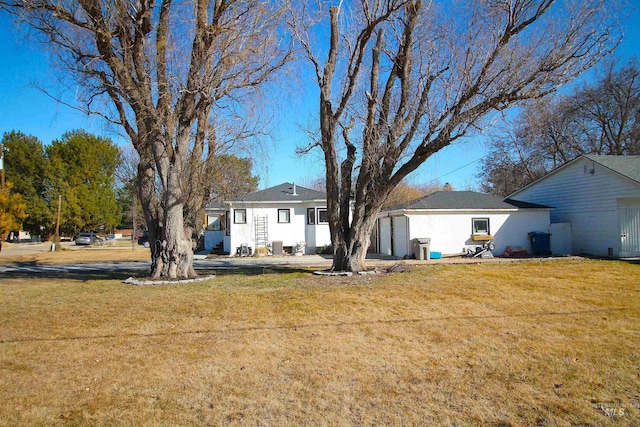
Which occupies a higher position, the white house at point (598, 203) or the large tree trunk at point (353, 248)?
the white house at point (598, 203)

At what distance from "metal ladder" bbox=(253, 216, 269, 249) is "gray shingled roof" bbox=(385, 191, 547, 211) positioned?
762cm

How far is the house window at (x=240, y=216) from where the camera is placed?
2464 centimetres

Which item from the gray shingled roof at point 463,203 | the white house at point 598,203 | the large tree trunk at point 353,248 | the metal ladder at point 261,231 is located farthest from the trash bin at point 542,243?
the metal ladder at point 261,231

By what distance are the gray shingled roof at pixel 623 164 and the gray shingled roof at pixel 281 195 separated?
13524 mm

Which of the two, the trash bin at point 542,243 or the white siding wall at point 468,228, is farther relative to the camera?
the trash bin at point 542,243

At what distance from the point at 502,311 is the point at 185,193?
Answer: 9.47 meters

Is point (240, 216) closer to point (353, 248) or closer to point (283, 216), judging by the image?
point (283, 216)

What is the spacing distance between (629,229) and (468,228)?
634 cm

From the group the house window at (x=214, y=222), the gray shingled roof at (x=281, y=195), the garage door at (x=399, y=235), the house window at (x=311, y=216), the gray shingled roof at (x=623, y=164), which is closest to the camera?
the gray shingled roof at (x=623, y=164)

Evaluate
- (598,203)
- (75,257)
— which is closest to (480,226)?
(598,203)

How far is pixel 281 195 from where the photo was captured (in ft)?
84.9

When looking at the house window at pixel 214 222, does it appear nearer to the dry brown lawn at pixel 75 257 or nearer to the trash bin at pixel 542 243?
the dry brown lawn at pixel 75 257

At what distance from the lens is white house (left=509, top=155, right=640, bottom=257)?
17938mm

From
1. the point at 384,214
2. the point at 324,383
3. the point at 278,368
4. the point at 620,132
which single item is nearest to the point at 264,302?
the point at 278,368
